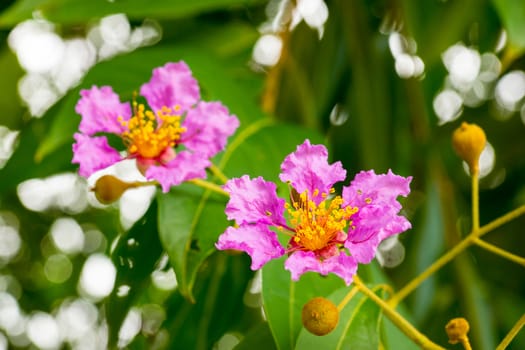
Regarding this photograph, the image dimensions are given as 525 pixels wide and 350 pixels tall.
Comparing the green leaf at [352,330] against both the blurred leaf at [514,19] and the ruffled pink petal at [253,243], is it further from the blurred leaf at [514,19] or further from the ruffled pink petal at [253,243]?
the blurred leaf at [514,19]

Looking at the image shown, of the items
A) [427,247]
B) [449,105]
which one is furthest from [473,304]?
[449,105]

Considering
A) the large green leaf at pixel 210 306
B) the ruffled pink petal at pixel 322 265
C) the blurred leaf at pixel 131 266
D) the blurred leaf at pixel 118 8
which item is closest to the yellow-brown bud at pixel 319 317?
the ruffled pink petal at pixel 322 265

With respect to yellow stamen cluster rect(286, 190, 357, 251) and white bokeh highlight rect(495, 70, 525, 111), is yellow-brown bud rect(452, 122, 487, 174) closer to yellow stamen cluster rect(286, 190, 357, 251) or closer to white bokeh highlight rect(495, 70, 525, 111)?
yellow stamen cluster rect(286, 190, 357, 251)

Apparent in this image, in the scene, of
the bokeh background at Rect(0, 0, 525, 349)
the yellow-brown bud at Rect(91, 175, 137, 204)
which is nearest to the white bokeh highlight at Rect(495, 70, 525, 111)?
the bokeh background at Rect(0, 0, 525, 349)

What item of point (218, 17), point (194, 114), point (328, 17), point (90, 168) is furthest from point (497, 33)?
point (90, 168)

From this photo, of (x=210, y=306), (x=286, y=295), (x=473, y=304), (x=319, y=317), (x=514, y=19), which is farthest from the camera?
(x=473, y=304)

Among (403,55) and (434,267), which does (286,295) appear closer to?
(434,267)
